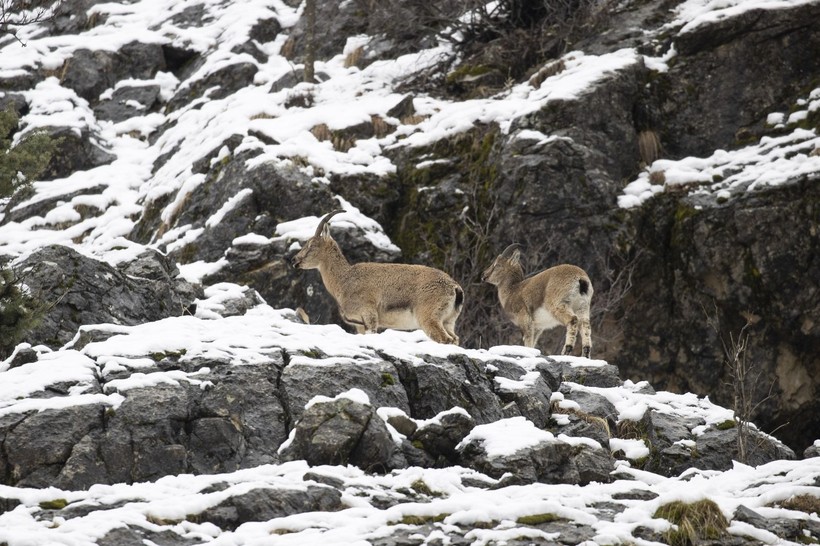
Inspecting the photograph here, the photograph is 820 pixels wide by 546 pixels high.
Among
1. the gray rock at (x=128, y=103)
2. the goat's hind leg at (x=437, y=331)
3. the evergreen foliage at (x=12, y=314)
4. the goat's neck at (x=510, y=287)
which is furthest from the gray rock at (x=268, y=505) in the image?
the gray rock at (x=128, y=103)

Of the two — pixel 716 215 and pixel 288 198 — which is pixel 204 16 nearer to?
pixel 288 198

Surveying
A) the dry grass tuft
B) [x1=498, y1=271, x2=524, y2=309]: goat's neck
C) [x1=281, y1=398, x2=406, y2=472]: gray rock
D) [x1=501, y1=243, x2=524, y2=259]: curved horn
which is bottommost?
[x1=498, y1=271, x2=524, y2=309]: goat's neck

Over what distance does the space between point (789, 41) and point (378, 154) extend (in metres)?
8.85

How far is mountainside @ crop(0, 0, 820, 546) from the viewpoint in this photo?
784 cm

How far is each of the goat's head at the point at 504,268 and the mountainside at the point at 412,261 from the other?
1.17 m

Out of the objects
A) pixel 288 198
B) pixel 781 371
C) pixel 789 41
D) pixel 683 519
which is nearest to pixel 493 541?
pixel 683 519

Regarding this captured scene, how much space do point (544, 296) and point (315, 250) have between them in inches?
151

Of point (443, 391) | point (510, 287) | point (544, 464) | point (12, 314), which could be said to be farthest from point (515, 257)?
point (12, 314)

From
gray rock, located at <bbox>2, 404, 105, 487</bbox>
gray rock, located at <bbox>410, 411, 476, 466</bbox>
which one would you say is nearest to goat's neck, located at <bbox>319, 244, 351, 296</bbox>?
gray rock, located at <bbox>410, 411, 476, 466</bbox>

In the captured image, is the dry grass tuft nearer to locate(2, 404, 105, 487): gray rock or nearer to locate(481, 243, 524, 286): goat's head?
locate(2, 404, 105, 487): gray rock

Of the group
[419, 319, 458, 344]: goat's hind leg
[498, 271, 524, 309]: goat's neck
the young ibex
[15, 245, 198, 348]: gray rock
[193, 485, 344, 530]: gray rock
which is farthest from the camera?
[498, 271, 524, 309]: goat's neck

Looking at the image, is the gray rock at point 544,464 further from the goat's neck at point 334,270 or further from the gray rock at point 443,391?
the goat's neck at point 334,270

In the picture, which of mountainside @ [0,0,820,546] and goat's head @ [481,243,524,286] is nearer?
mountainside @ [0,0,820,546]

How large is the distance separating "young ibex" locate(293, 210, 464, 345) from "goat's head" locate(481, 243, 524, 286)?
2.70m
